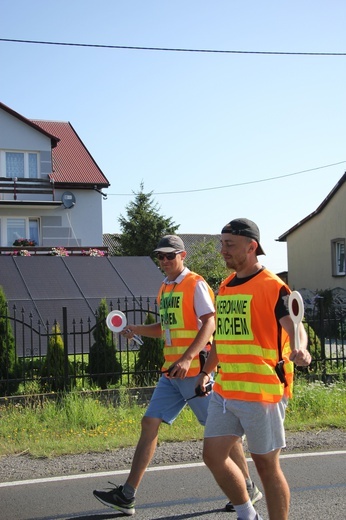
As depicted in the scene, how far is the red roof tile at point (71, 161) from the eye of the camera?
29766 mm

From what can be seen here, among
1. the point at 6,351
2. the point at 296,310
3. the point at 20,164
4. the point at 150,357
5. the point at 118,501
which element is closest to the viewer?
the point at 296,310

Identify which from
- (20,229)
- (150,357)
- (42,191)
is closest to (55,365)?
(150,357)

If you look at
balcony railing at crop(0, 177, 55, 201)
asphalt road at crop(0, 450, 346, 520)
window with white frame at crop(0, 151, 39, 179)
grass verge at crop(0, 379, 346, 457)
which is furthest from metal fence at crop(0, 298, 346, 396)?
window with white frame at crop(0, 151, 39, 179)

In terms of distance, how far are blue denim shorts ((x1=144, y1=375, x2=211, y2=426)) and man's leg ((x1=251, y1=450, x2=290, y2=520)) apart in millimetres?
1235

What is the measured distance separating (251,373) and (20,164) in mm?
25996

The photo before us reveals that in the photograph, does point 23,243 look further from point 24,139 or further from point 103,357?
point 103,357

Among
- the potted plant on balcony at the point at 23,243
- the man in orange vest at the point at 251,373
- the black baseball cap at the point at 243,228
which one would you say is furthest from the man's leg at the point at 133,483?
the potted plant on balcony at the point at 23,243

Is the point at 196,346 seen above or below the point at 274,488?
above

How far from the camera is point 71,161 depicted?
3112cm

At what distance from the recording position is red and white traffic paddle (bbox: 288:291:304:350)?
12.6ft

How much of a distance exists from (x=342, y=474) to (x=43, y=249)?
18.2 meters

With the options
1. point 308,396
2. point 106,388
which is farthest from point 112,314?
point 106,388

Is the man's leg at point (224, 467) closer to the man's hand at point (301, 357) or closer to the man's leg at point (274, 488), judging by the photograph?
the man's leg at point (274, 488)

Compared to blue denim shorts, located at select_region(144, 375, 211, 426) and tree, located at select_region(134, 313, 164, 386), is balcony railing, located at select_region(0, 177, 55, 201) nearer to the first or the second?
tree, located at select_region(134, 313, 164, 386)
